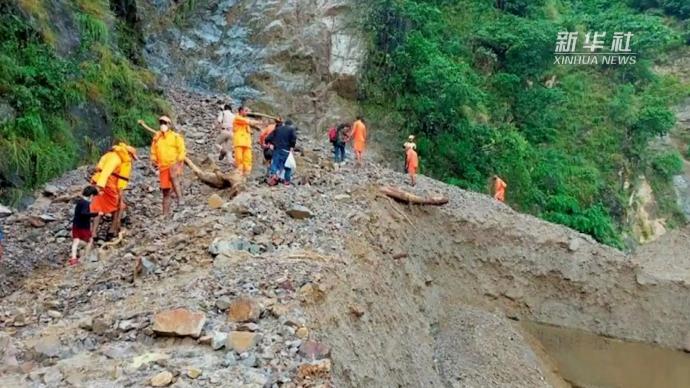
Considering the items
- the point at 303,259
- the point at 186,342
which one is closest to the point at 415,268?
the point at 303,259

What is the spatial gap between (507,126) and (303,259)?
16075mm

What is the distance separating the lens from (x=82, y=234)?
8.34 meters

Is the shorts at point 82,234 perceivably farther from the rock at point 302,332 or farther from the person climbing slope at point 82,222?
the rock at point 302,332

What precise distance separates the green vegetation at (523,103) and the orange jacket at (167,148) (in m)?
12.0

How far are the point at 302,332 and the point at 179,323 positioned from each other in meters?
1.01

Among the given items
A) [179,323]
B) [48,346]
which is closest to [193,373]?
[179,323]

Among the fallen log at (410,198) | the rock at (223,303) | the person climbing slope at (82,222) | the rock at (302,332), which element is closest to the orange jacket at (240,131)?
the person climbing slope at (82,222)

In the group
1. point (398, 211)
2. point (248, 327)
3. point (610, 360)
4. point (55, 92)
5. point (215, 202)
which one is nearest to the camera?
point (248, 327)

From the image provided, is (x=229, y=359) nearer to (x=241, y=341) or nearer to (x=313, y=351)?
(x=241, y=341)

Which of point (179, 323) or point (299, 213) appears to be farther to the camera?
point (299, 213)

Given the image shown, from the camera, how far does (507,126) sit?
22.2m

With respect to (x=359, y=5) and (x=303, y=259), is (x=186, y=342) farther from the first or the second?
(x=359, y=5)

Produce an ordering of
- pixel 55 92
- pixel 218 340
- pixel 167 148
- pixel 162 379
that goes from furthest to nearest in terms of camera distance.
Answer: pixel 55 92 < pixel 167 148 < pixel 218 340 < pixel 162 379

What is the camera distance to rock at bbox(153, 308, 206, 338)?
5348mm
